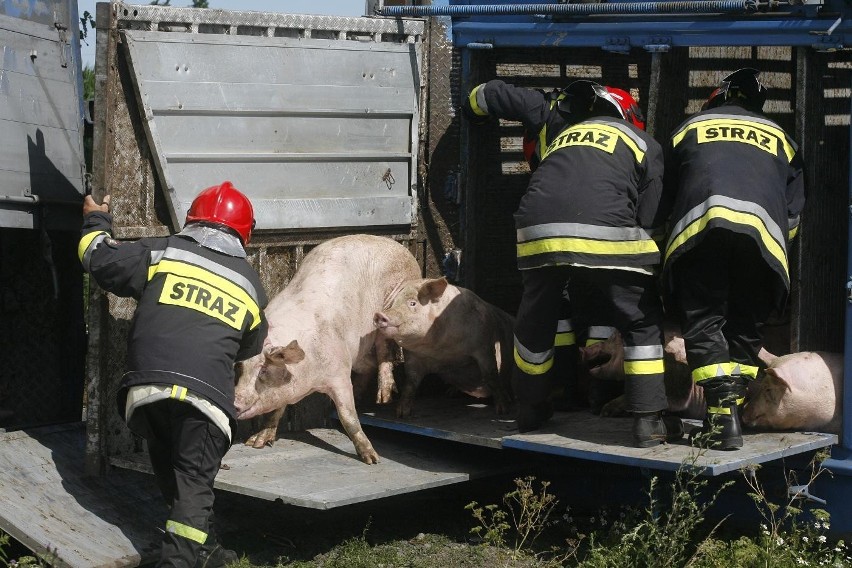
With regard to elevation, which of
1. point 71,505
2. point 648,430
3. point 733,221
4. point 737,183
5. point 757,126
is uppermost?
point 757,126

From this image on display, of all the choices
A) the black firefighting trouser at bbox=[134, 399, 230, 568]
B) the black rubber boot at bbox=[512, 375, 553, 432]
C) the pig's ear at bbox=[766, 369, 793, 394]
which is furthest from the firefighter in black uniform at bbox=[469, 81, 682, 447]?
the black firefighting trouser at bbox=[134, 399, 230, 568]

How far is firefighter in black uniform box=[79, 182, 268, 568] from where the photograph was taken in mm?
5609

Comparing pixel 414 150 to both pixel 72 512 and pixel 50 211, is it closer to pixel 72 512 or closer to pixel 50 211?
pixel 50 211

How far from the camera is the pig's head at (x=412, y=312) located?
698cm

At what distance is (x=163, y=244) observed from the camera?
5965mm

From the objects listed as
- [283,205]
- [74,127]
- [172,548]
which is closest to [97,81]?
[74,127]

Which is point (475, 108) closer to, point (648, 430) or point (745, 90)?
point (745, 90)

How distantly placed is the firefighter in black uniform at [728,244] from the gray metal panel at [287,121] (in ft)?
6.92

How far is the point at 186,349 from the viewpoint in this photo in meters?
5.64

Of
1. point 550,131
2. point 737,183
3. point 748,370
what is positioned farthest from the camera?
point 550,131

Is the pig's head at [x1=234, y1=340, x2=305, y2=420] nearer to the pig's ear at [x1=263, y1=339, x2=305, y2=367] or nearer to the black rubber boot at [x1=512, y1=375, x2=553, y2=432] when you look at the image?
the pig's ear at [x1=263, y1=339, x2=305, y2=367]

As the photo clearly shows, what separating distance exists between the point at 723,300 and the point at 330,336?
2199 mm

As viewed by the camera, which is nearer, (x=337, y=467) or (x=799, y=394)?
(x=799, y=394)

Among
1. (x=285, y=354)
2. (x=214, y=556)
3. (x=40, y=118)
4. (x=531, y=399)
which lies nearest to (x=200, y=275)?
(x=285, y=354)
